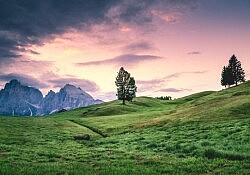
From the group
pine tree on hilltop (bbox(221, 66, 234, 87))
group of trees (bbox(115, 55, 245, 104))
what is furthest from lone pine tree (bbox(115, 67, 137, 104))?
pine tree on hilltop (bbox(221, 66, 234, 87))

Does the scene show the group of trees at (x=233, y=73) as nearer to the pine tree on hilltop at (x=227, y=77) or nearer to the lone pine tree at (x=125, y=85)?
the pine tree on hilltop at (x=227, y=77)

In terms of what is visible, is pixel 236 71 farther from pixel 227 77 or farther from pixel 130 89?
pixel 130 89

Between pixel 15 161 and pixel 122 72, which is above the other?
pixel 122 72

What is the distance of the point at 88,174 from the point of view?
64.4 feet

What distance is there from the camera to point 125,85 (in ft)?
503

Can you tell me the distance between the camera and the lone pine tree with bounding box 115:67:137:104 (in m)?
152

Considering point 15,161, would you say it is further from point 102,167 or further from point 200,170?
point 200,170

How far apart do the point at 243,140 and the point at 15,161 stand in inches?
868

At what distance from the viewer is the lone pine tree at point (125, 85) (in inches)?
5994

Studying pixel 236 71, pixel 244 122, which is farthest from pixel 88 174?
pixel 236 71

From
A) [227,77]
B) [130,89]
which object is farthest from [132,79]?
[227,77]

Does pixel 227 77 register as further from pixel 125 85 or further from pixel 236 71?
pixel 125 85

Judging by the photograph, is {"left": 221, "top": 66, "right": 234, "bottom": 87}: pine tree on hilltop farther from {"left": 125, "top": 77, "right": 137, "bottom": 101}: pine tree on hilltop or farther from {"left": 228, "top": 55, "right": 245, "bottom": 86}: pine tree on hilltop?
{"left": 125, "top": 77, "right": 137, "bottom": 101}: pine tree on hilltop

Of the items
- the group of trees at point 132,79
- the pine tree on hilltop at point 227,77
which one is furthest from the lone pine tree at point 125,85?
the pine tree on hilltop at point 227,77
